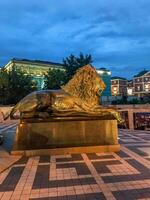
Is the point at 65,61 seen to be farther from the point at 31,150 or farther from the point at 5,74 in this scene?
the point at 31,150

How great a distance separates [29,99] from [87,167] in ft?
10.4

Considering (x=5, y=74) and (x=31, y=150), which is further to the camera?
(x=5, y=74)

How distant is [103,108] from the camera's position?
925 centimetres

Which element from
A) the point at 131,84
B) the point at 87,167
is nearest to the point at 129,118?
the point at 87,167

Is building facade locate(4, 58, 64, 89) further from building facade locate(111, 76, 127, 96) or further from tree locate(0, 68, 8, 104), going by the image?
building facade locate(111, 76, 127, 96)

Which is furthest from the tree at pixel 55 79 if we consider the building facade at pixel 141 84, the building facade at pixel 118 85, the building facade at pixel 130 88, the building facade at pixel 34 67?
the building facade at pixel 118 85

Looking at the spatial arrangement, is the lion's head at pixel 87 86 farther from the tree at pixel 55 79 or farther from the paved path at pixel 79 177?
the tree at pixel 55 79

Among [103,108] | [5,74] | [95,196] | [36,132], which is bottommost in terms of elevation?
[95,196]

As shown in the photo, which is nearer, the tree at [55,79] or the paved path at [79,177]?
the paved path at [79,177]

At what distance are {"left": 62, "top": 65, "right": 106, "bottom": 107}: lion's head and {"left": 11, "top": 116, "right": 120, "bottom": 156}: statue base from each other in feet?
2.95

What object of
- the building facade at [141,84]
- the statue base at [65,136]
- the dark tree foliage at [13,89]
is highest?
the building facade at [141,84]

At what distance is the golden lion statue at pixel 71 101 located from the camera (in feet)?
29.5

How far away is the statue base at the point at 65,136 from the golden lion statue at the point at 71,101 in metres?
0.24

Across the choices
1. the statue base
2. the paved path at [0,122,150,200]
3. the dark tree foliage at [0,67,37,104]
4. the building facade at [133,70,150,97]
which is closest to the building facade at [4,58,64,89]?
the dark tree foliage at [0,67,37,104]
